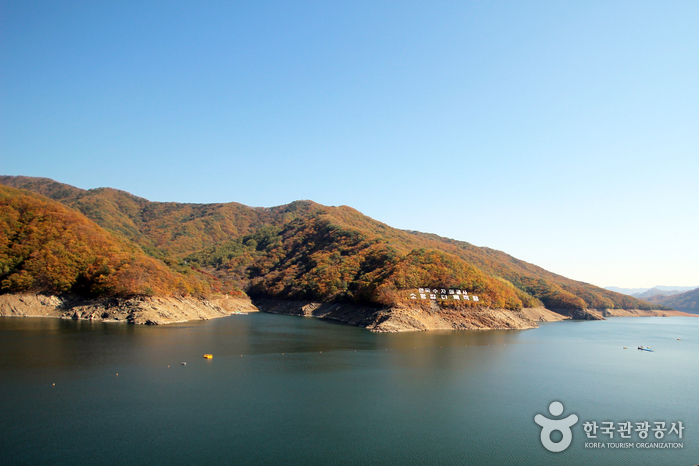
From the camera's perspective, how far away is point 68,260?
5650cm

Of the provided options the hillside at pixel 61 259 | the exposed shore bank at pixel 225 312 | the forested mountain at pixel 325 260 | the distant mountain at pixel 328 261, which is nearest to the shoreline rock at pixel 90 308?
the exposed shore bank at pixel 225 312

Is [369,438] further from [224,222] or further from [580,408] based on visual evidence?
[224,222]

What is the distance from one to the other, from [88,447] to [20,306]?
168 feet

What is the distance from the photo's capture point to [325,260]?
10275 cm

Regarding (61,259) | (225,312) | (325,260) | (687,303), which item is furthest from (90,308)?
(687,303)

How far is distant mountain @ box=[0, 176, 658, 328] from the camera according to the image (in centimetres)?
7194

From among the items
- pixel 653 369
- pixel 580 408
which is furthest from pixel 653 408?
pixel 653 369

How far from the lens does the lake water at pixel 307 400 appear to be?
1773 centimetres

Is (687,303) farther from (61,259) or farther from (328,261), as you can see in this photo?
(61,259)

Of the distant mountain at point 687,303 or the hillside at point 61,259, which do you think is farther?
the distant mountain at point 687,303

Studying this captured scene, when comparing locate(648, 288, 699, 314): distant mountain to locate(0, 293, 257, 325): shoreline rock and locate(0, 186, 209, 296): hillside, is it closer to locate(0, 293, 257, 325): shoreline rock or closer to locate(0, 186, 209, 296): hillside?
locate(0, 293, 257, 325): shoreline rock

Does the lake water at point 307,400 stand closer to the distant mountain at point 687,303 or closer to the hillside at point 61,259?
the hillside at point 61,259

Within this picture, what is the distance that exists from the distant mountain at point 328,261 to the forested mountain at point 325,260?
263 mm

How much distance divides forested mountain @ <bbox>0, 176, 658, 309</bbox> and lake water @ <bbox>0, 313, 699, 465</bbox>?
2620 cm
